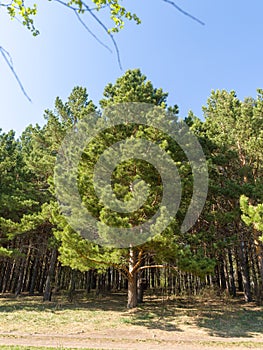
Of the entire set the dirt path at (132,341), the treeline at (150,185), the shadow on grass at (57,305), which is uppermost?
the treeline at (150,185)

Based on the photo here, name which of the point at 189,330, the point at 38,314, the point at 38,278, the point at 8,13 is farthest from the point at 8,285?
the point at 8,13

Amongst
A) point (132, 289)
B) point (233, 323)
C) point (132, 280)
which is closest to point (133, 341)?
point (132, 280)

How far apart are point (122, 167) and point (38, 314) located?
7.15 metres

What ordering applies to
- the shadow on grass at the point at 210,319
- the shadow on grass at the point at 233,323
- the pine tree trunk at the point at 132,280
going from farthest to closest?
the pine tree trunk at the point at 132,280 → the shadow on grass at the point at 210,319 → the shadow on grass at the point at 233,323

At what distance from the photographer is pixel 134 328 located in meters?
8.81

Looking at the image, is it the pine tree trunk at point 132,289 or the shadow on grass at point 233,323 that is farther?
the pine tree trunk at point 132,289

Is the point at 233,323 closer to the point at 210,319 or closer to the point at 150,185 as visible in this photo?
the point at 210,319

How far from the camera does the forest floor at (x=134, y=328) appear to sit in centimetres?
711

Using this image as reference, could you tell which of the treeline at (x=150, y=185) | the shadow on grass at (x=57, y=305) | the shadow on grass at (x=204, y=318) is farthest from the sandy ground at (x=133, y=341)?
the shadow on grass at (x=57, y=305)

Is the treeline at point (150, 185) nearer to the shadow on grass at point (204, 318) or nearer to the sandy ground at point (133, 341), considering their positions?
the shadow on grass at point (204, 318)

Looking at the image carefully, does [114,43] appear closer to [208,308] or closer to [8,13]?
[8,13]

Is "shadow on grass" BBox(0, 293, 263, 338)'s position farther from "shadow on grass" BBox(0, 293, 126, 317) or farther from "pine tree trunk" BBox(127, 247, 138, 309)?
"pine tree trunk" BBox(127, 247, 138, 309)

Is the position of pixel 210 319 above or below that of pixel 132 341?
above

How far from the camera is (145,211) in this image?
9875 millimetres
